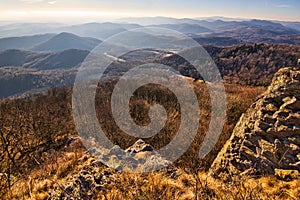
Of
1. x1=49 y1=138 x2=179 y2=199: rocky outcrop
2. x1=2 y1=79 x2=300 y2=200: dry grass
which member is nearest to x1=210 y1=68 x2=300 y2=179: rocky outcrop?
x1=2 y1=79 x2=300 y2=200: dry grass

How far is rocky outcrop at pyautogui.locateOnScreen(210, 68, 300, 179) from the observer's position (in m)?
5.08

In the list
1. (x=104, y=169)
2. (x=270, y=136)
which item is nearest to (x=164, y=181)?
(x=104, y=169)

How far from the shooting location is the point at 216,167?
240 inches

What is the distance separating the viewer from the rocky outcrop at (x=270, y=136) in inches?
200

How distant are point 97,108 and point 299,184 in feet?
48.9

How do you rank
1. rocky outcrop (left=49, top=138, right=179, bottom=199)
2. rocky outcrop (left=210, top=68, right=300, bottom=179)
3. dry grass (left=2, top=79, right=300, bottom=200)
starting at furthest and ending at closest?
1. rocky outcrop (left=210, top=68, right=300, bottom=179)
2. rocky outcrop (left=49, top=138, right=179, bottom=199)
3. dry grass (left=2, top=79, right=300, bottom=200)

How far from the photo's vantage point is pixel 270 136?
5.43m

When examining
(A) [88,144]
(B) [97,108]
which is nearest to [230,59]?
(B) [97,108]

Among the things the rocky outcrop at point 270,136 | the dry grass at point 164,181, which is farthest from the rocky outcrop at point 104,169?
the rocky outcrop at point 270,136

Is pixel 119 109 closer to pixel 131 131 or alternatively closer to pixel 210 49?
pixel 131 131

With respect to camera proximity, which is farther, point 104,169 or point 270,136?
point 104,169

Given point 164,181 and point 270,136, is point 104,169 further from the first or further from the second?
point 270,136

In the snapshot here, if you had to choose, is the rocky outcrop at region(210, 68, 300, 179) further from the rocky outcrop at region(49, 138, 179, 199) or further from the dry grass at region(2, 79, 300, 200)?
the rocky outcrop at region(49, 138, 179, 199)

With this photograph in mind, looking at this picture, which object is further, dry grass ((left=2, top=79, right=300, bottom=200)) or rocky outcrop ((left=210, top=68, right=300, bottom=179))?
rocky outcrop ((left=210, top=68, right=300, bottom=179))
